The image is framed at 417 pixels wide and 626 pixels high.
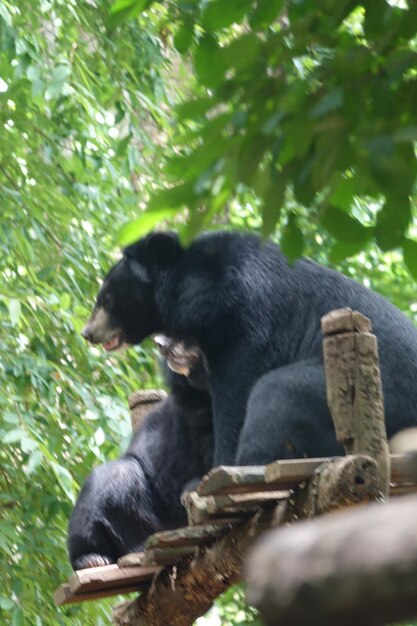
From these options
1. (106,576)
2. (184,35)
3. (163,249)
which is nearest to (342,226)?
(184,35)

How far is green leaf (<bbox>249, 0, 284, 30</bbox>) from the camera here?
1712mm

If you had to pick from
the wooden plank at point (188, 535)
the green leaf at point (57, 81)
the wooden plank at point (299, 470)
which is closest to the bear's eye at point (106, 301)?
the green leaf at point (57, 81)

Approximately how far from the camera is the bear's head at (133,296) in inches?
180

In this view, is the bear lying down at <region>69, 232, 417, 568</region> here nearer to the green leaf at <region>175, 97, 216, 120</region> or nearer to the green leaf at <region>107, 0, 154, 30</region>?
the green leaf at <region>107, 0, 154, 30</region>

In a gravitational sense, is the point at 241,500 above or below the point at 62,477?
above

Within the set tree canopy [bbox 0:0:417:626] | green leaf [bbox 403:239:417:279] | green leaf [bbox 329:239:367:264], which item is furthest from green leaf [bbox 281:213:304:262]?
tree canopy [bbox 0:0:417:626]

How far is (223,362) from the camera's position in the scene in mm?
4168

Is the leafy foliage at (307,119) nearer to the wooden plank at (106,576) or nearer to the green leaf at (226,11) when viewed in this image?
the green leaf at (226,11)

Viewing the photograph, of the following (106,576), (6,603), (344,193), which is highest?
(344,193)

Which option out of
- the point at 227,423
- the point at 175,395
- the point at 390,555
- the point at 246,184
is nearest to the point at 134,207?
the point at 175,395

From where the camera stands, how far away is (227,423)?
400cm

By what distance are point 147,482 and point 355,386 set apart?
1714 mm

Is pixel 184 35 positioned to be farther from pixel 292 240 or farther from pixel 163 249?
pixel 163 249

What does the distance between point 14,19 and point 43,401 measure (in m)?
1.76
